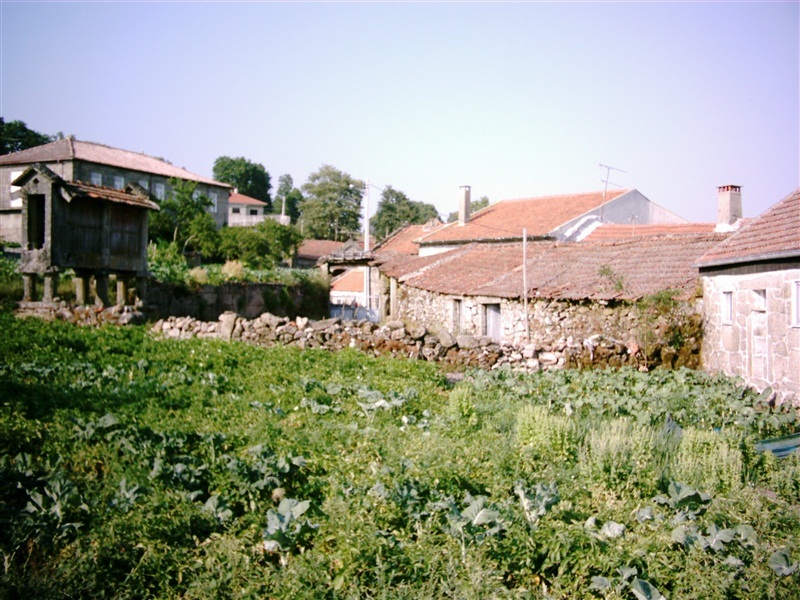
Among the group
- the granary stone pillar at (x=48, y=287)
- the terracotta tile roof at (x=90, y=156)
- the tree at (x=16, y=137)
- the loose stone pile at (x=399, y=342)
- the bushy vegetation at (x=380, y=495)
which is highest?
the tree at (x=16, y=137)

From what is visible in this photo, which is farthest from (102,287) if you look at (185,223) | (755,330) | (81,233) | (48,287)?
(185,223)

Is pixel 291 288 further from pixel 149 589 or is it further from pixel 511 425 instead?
pixel 149 589

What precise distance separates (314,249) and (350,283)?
65.5 ft

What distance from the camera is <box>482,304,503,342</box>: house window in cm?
2022

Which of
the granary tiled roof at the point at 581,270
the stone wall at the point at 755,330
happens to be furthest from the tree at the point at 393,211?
the stone wall at the point at 755,330

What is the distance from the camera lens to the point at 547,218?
31.0 metres

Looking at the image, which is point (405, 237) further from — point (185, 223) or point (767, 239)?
point (767, 239)

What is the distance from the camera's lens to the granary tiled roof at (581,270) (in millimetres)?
16516

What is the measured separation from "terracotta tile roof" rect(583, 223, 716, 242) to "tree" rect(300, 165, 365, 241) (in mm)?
45543

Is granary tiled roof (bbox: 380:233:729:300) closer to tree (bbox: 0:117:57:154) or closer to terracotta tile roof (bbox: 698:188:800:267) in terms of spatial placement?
terracotta tile roof (bbox: 698:188:800:267)

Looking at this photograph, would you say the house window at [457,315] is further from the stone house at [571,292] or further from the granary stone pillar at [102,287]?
the granary stone pillar at [102,287]

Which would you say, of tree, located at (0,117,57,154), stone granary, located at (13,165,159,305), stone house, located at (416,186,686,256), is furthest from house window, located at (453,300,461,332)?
tree, located at (0,117,57,154)

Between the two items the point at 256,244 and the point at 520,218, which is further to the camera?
the point at 256,244

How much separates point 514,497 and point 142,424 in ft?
14.5
